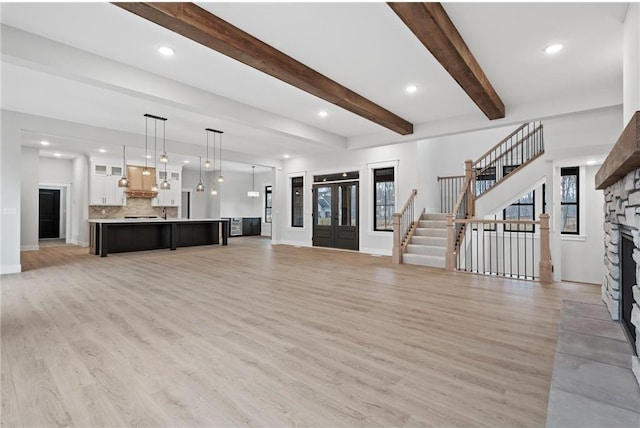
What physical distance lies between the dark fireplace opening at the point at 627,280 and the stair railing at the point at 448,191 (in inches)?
251

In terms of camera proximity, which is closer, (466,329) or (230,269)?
(466,329)

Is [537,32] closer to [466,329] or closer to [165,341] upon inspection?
[466,329]

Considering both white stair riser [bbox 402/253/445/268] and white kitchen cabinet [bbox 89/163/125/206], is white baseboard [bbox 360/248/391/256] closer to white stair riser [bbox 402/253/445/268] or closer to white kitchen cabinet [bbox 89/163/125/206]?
white stair riser [bbox 402/253/445/268]

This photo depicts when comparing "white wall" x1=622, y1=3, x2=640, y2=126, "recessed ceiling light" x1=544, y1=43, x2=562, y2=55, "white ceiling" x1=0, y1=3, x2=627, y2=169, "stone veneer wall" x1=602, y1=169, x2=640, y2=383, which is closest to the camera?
"stone veneer wall" x1=602, y1=169, x2=640, y2=383

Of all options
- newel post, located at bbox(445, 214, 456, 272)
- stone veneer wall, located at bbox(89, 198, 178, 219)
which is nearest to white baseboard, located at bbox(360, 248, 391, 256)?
newel post, located at bbox(445, 214, 456, 272)

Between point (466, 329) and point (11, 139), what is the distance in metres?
7.64

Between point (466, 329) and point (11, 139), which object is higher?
point (11, 139)

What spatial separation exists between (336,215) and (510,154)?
4865 mm

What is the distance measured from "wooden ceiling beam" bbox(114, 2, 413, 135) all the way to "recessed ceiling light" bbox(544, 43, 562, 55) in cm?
239

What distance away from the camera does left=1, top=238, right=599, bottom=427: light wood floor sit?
1746mm

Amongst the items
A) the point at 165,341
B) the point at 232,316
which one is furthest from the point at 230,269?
the point at 165,341

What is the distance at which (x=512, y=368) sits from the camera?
2209mm

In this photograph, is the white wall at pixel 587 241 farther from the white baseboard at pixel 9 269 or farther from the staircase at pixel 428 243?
the white baseboard at pixel 9 269

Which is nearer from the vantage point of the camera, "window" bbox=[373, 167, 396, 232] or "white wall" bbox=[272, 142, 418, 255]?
"white wall" bbox=[272, 142, 418, 255]
